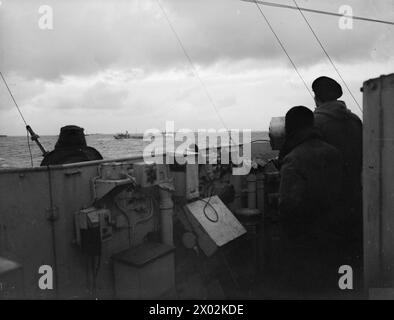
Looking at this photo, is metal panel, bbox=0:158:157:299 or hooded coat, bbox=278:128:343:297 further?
metal panel, bbox=0:158:157:299

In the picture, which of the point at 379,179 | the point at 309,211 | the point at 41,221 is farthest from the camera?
the point at 41,221

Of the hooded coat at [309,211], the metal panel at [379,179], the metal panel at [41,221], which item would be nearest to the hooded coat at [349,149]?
the hooded coat at [309,211]

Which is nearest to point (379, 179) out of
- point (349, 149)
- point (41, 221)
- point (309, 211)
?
point (309, 211)

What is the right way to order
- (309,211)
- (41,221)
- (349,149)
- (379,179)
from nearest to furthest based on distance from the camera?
(379,179) < (309,211) < (349,149) < (41,221)

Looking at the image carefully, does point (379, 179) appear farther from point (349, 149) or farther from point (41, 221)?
point (41, 221)

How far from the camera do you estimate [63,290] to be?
3641mm

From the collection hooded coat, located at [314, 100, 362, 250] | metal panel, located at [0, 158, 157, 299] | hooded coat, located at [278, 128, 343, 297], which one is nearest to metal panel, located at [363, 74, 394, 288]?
hooded coat, located at [278, 128, 343, 297]

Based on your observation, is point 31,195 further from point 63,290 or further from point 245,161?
point 245,161

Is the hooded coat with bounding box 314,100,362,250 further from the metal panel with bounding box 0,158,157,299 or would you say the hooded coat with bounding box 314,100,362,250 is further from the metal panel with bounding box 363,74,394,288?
the metal panel with bounding box 0,158,157,299

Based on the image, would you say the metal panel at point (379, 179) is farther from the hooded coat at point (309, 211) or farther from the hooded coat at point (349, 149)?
the hooded coat at point (349, 149)

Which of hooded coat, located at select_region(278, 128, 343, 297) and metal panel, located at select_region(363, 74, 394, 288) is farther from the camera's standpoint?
hooded coat, located at select_region(278, 128, 343, 297)

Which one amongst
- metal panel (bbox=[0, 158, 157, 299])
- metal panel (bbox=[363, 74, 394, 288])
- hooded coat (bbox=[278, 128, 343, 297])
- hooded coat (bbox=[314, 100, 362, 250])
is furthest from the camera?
metal panel (bbox=[0, 158, 157, 299])

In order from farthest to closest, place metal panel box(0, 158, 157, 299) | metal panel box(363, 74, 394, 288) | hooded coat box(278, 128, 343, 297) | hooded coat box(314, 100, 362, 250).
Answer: metal panel box(0, 158, 157, 299)
hooded coat box(314, 100, 362, 250)
hooded coat box(278, 128, 343, 297)
metal panel box(363, 74, 394, 288)

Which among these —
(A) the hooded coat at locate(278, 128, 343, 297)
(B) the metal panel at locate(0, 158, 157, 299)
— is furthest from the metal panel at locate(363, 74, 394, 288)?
→ (B) the metal panel at locate(0, 158, 157, 299)
